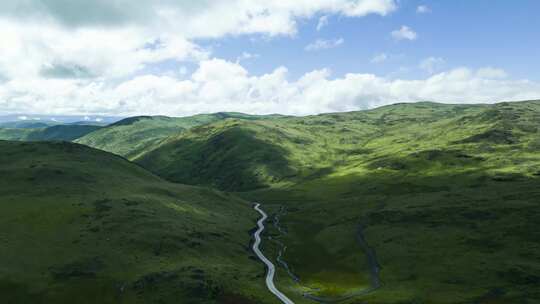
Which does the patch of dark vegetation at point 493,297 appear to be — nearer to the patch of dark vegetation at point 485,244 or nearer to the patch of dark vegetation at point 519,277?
the patch of dark vegetation at point 519,277

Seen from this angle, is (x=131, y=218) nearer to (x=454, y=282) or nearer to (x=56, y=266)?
(x=56, y=266)

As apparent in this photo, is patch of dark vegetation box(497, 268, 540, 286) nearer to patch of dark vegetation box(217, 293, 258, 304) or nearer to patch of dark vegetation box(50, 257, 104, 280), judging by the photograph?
patch of dark vegetation box(217, 293, 258, 304)

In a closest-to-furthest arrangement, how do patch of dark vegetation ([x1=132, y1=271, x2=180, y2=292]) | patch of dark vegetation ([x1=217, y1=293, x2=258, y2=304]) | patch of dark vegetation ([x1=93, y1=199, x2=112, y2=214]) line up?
patch of dark vegetation ([x1=217, y1=293, x2=258, y2=304])
patch of dark vegetation ([x1=132, y1=271, x2=180, y2=292])
patch of dark vegetation ([x1=93, y1=199, x2=112, y2=214])

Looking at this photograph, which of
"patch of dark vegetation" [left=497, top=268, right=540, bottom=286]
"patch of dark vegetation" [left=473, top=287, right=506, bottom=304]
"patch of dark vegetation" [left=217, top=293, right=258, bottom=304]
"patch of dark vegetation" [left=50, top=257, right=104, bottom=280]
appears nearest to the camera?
"patch of dark vegetation" [left=473, top=287, right=506, bottom=304]

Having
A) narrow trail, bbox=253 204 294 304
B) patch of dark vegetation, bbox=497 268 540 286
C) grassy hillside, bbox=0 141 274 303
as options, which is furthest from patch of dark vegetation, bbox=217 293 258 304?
patch of dark vegetation, bbox=497 268 540 286

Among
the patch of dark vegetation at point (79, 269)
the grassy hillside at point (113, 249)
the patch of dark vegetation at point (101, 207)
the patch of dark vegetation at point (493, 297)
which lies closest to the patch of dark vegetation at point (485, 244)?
the patch of dark vegetation at point (493, 297)

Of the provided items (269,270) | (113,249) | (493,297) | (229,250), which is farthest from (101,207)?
(493,297)
